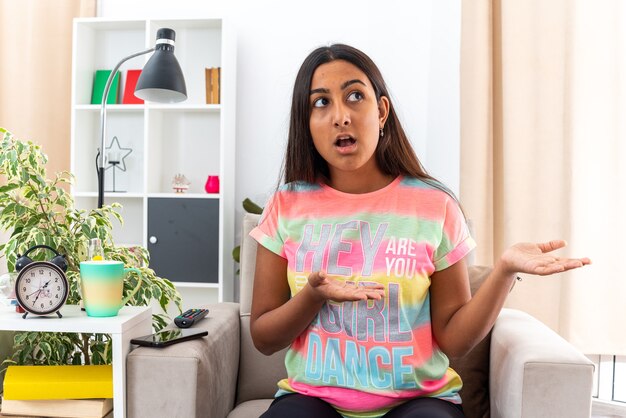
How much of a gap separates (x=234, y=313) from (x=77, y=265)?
428 mm

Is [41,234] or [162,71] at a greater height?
[162,71]

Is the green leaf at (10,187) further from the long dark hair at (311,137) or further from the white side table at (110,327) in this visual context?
the long dark hair at (311,137)

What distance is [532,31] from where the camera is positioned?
8.32 ft

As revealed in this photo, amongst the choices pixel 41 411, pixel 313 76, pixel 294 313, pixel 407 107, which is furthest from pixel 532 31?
pixel 41 411

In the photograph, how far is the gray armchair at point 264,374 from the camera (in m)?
1.09

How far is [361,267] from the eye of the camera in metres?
1.21

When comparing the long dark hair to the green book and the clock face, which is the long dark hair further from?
the green book

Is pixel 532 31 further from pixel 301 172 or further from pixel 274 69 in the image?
pixel 301 172

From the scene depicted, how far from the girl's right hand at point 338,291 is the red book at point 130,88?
7.19 feet

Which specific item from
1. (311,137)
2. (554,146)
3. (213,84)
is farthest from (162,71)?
(554,146)

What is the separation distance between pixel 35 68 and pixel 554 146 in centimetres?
257

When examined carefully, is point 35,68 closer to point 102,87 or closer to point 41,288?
point 102,87

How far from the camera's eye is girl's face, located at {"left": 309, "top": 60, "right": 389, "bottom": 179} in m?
1.21

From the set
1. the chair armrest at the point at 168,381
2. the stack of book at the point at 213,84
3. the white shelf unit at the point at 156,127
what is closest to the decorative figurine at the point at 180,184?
the white shelf unit at the point at 156,127
